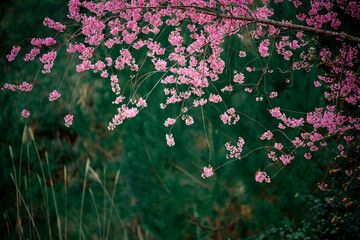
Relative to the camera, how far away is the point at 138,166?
94.7 inches

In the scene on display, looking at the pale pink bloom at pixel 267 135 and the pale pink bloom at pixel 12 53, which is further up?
the pale pink bloom at pixel 267 135

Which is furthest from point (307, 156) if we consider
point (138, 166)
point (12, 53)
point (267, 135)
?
point (12, 53)

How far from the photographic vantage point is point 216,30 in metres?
1.80

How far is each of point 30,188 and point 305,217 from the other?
2367 mm

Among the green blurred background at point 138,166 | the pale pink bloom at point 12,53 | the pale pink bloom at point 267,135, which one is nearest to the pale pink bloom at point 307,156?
the green blurred background at point 138,166

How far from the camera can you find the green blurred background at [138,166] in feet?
7.50

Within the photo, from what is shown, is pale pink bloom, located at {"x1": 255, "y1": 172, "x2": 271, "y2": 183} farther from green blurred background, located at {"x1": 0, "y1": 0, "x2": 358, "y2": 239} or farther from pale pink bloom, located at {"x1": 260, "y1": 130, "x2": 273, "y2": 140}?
pale pink bloom, located at {"x1": 260, "y1": 130, "x2": 273, "y2": 140}

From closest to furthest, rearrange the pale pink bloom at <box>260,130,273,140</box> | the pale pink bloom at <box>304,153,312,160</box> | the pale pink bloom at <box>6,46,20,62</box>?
the pale pink bloom at <box>6,46,20,62</box>, the pale pink bloom at <box>304,153,312,160</box>, the pale pink bloom at <box>260,130,273,140</box>

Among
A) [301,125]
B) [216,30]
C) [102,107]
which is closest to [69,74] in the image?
[102,107]

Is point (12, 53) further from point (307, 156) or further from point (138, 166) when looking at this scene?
point (307, 156)

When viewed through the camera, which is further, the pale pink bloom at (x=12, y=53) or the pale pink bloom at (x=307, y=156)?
the pale pink bloom at (x=307, y=156)

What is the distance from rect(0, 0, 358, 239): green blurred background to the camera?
2.29 m

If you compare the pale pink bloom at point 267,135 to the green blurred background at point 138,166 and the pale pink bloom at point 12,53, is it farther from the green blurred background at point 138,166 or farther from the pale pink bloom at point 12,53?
the pale pink bloom at point 12,53

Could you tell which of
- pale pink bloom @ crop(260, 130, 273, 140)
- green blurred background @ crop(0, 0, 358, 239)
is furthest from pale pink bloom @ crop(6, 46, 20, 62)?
pale pink bloom @ crop(260, 130, 273, 140)
